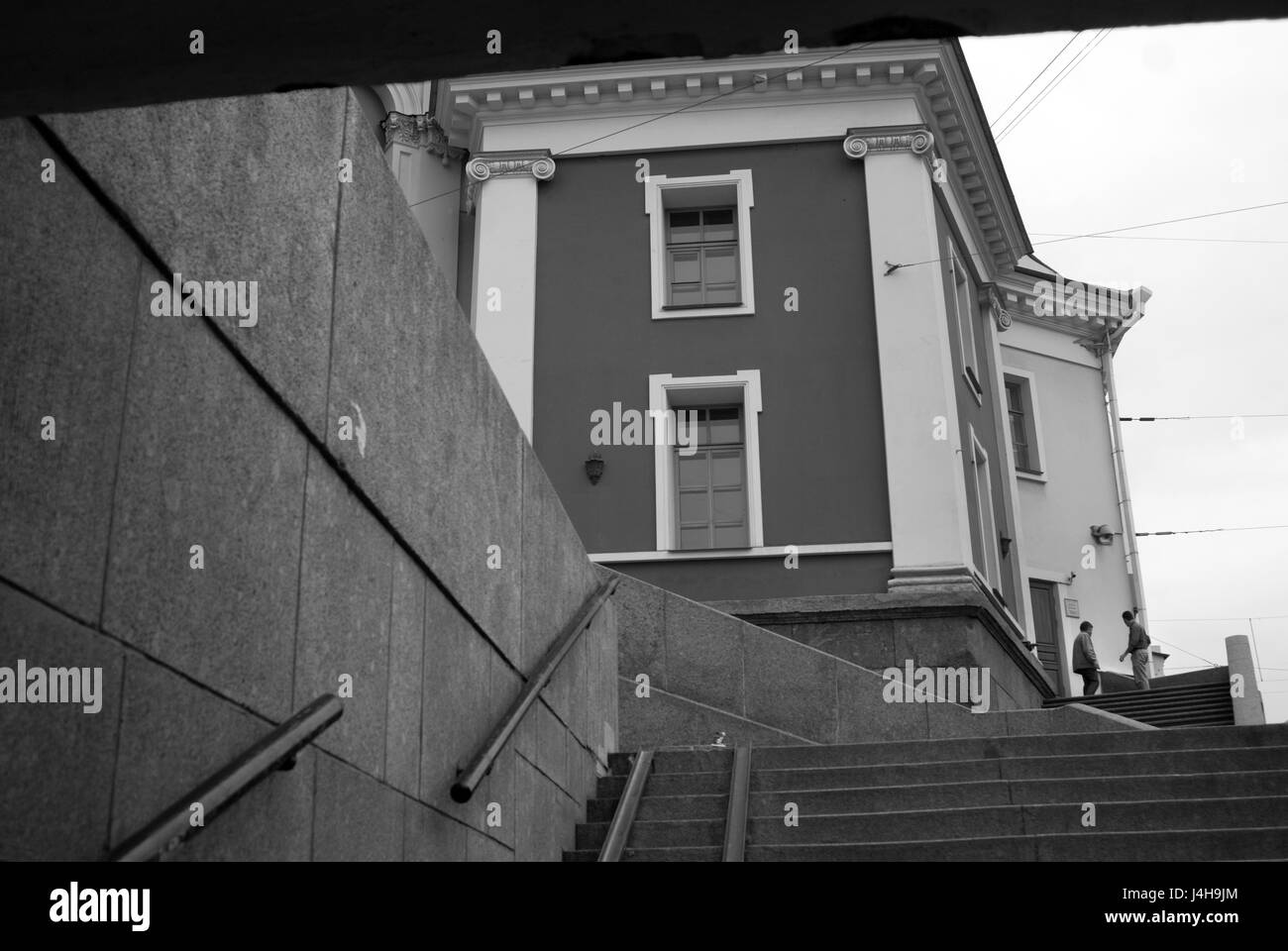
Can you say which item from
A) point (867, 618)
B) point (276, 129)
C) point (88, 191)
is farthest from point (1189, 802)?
point (867, 618)

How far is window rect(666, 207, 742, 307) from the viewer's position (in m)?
20.6

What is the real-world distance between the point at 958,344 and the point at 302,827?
1744cm

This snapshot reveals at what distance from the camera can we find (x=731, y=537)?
63.4 ft

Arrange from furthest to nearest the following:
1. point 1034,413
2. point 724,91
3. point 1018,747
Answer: point 1034,413, point 724,91, point 1018,747

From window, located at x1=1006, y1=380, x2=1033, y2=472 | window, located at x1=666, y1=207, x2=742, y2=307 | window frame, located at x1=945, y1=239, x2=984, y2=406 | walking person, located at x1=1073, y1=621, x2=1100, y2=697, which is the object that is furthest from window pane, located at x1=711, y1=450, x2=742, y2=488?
window, located at x1=1006, y1=380, x2=1033, y2=472

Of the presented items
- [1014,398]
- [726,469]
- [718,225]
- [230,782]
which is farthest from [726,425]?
[230,782]

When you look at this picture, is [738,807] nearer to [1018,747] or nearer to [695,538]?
[1018,747]

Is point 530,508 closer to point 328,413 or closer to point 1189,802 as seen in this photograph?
point 328,413

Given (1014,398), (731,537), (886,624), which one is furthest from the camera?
(1014,398)

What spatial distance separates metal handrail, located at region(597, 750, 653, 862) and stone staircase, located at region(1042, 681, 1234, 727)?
10912 millimetres

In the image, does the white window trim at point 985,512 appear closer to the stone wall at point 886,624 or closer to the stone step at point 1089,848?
the stone wall at point 886,624

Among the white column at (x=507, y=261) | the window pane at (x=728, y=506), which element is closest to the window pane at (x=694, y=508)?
the window pane at (x=728, y=506)

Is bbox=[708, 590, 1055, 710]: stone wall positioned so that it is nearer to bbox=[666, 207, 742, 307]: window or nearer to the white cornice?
bbox=[666, 207, 742, 307]: window

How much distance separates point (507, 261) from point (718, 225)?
2838 millimetres
